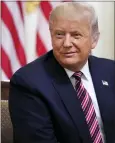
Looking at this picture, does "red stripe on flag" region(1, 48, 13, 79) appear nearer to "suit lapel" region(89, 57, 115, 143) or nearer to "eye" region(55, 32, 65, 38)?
"suit lapel" region(89, 57, 115, 143)

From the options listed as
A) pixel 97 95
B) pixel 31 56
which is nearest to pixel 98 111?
pixel 97 95

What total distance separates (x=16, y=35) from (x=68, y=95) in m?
0.98

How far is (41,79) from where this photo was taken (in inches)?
52.8

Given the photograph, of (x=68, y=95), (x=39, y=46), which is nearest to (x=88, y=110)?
(x=68, y=95)

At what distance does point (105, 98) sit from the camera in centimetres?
146

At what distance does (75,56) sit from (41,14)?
94 cm

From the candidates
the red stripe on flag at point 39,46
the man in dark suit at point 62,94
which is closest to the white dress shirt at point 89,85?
the man in dark suit at point 62,94

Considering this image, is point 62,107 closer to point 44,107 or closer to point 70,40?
point 44,107

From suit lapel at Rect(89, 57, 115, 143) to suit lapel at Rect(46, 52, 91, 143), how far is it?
0.12m

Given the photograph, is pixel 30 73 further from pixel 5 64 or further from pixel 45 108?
pixel 5 64

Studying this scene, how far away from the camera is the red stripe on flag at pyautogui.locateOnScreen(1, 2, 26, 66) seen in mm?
2189

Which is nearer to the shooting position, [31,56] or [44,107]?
[44,107]

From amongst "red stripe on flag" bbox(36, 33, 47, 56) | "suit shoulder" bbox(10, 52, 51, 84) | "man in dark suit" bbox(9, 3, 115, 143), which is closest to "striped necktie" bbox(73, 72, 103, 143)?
"man in dark suit" bbox(9, 3, 115, 143)

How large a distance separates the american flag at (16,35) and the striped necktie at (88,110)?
0.87 meters
